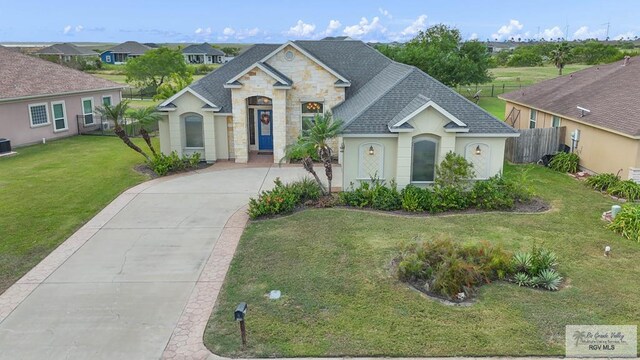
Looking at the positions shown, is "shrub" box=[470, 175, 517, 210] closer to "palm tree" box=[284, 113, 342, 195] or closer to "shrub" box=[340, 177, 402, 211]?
"shrub" box=[340, 177, 402, 211]

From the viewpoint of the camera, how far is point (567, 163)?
20984 millimetres

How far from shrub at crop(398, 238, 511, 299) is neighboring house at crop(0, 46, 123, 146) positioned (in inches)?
919

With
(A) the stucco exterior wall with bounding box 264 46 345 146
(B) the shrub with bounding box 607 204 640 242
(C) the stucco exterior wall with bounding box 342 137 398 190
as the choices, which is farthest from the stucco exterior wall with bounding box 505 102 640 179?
(A) the stucco exterior wall with bounding box 264 46 345 146

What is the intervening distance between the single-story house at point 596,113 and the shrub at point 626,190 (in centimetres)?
A: 59

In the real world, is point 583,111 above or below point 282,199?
above

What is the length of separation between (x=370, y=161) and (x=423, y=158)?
1.87 m

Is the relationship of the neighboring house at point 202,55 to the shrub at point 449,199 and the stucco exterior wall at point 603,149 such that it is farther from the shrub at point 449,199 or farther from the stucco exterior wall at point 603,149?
the shrub at point 449,199

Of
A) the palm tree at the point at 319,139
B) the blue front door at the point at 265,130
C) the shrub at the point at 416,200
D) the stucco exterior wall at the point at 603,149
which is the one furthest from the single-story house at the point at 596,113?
the blue front door at the point at 265,130

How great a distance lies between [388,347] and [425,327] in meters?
0.96

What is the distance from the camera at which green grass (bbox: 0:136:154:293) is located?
1314 cm

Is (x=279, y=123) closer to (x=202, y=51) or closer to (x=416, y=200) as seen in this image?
(x=416, y=200)

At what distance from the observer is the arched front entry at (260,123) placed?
23984mm

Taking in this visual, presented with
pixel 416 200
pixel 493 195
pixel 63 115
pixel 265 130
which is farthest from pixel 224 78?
pixel 493 195

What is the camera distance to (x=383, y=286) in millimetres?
10594
